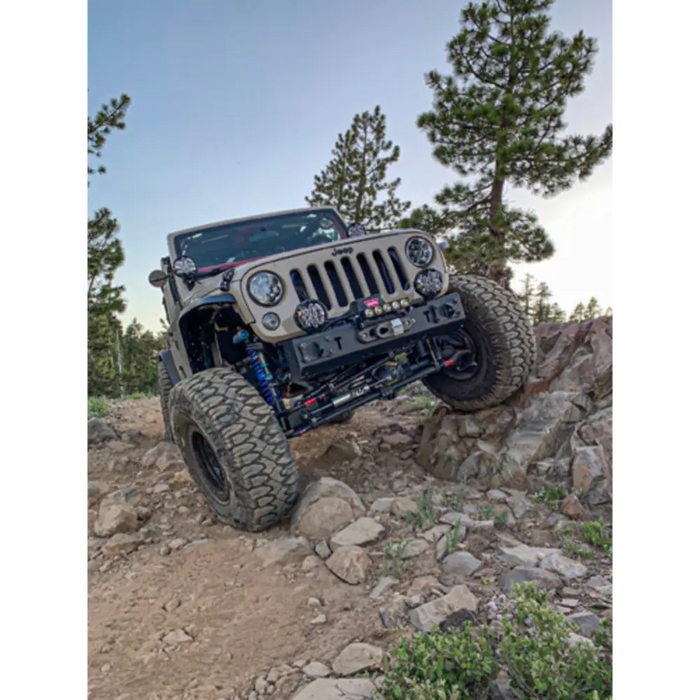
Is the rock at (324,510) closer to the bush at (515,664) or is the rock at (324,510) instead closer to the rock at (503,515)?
the rock at (503,515)

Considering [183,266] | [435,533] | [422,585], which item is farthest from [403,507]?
[183,266]

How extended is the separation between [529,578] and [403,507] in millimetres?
1210

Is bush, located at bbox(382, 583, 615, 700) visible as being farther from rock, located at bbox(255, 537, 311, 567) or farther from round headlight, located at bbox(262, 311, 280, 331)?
round headlight, located at bbox(262, 311, 280, 331)

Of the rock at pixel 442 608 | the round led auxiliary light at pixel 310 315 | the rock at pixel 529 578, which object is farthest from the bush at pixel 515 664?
the round led auxiliary light at pixel 310 315

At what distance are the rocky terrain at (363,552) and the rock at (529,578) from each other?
1cm

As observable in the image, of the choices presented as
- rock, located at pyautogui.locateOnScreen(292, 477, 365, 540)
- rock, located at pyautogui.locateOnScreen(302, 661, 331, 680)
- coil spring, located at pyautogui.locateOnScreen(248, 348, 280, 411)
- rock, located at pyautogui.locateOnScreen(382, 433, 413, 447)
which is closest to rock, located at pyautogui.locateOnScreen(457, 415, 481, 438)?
rock, located at pyautogui.locateOnScreen(382, 433, 413, 447)

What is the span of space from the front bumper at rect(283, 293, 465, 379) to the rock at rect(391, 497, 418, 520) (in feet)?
3.53

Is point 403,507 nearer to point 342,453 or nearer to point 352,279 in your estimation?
point 342,453

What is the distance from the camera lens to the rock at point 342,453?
16.2ft
